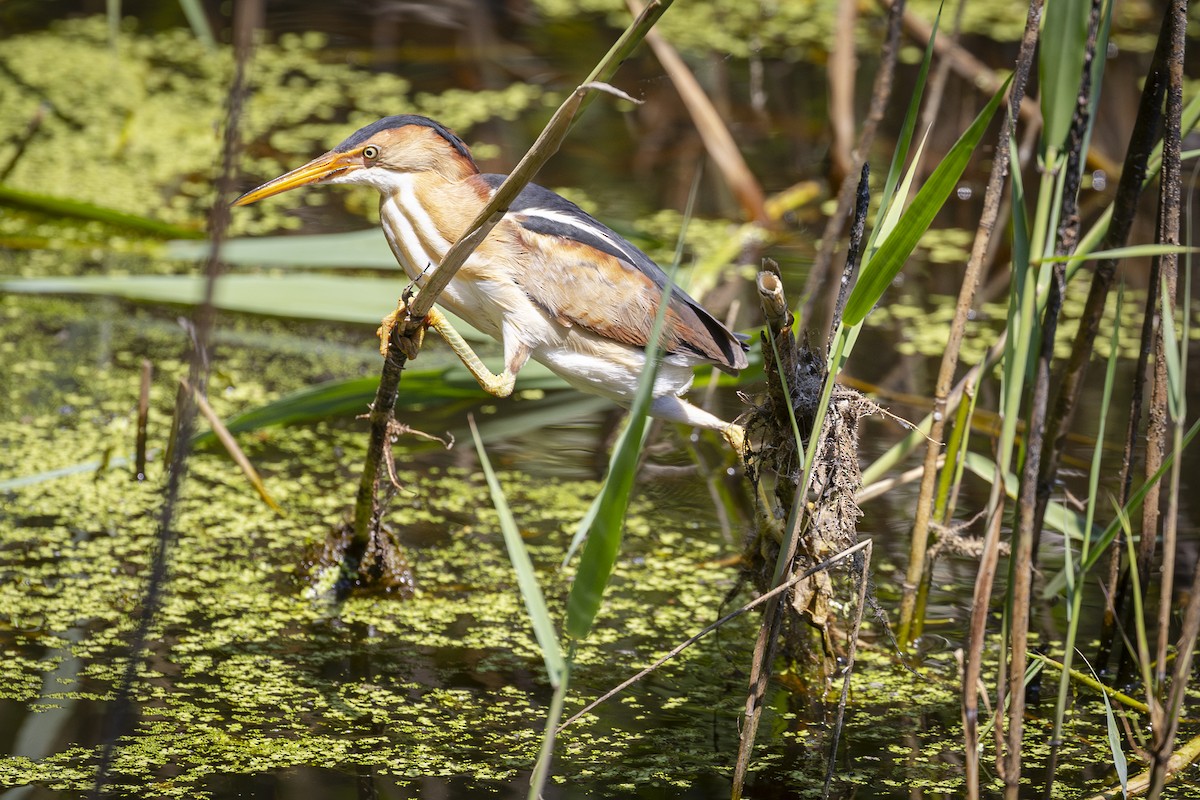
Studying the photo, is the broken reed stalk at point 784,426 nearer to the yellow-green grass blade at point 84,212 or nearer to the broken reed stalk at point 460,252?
the broken reed stalk at point 460,252

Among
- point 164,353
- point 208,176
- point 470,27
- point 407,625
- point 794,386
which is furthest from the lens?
point 470,27

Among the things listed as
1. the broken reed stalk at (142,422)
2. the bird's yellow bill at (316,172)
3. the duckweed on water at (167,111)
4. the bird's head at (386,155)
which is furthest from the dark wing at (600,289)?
the duckweed on water at (167,111)

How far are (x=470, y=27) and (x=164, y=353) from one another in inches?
119

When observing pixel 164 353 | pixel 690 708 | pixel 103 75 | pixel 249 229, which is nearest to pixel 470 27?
pixel 103 75

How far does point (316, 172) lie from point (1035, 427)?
1.12 metres

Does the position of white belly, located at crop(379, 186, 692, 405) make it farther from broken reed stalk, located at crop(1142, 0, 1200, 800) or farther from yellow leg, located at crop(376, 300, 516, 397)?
broken reed stalk, located at crop(1142, 0, 1200, 800)

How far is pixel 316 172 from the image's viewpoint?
199cm

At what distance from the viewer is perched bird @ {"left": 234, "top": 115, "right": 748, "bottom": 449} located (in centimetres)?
201

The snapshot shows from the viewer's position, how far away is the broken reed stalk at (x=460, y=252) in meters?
1.34

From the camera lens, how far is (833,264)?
4.28 meters

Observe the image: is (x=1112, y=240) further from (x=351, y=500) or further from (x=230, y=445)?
(x=351, y=500)

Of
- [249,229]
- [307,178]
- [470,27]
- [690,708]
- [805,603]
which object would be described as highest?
[470,27]

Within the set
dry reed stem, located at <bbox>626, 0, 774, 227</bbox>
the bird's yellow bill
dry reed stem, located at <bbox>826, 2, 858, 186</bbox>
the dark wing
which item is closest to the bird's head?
the bird's yellow bill

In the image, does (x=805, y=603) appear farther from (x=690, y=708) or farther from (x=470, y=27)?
(x=470, y=27)
